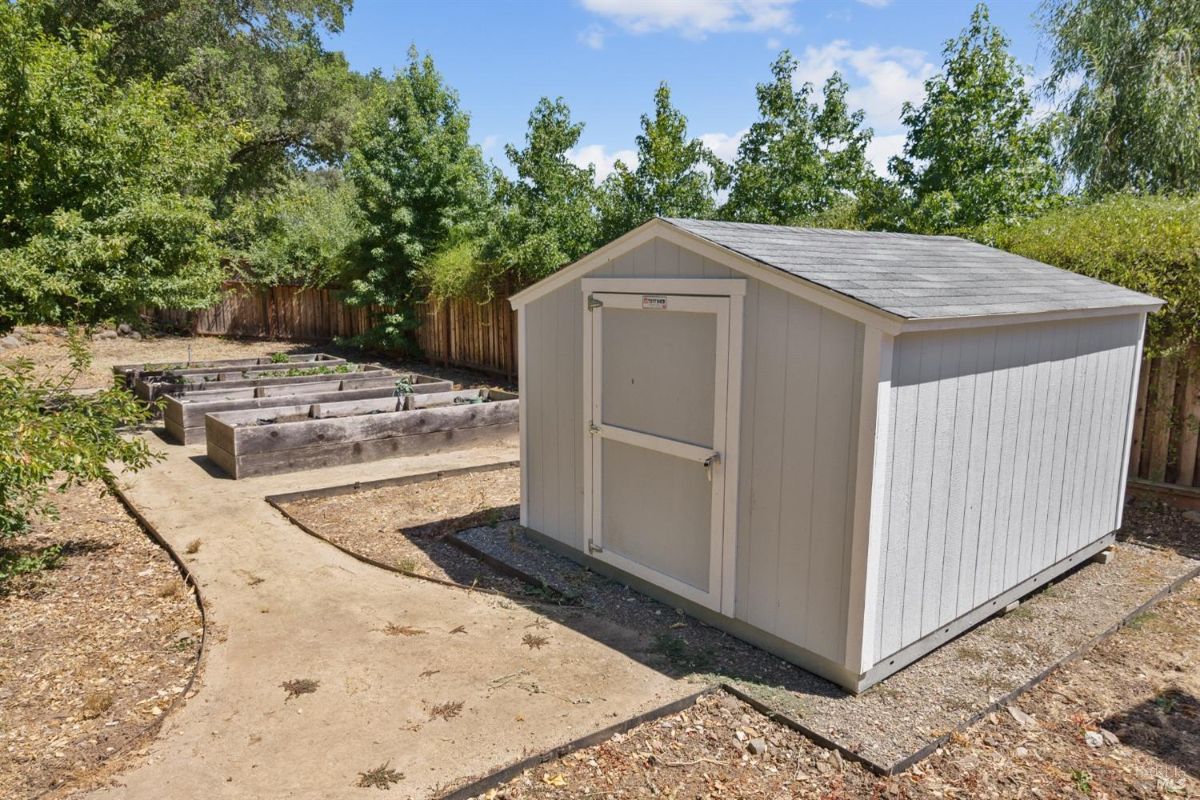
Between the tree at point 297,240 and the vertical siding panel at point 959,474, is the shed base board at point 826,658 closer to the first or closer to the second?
the vertical siding panel at point 959,474

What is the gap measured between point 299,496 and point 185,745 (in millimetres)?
4196

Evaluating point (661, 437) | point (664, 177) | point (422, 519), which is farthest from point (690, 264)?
point (664, 177)

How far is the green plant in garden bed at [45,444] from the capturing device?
13.9 feet

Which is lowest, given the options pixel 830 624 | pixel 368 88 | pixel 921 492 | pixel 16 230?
pixel 830 624

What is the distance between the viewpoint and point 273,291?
70.8 feet

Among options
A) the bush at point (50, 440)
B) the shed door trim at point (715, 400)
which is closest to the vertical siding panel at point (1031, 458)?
the shed door trim at point (715, 400)

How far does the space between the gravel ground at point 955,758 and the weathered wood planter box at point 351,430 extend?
235 inches

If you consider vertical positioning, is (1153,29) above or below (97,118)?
above

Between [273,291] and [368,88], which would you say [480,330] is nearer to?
[273,291]

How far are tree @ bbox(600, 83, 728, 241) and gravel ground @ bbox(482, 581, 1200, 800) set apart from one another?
32.5 feet

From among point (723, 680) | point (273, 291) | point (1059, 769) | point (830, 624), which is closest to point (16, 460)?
point (723, 680)

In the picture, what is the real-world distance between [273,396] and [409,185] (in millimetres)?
7160

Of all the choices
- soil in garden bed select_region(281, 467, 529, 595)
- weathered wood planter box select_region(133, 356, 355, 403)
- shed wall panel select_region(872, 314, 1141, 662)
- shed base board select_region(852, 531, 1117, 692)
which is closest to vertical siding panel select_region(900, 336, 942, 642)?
shed wall panel select_region(872, 314, 1141, 662)

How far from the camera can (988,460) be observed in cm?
432
